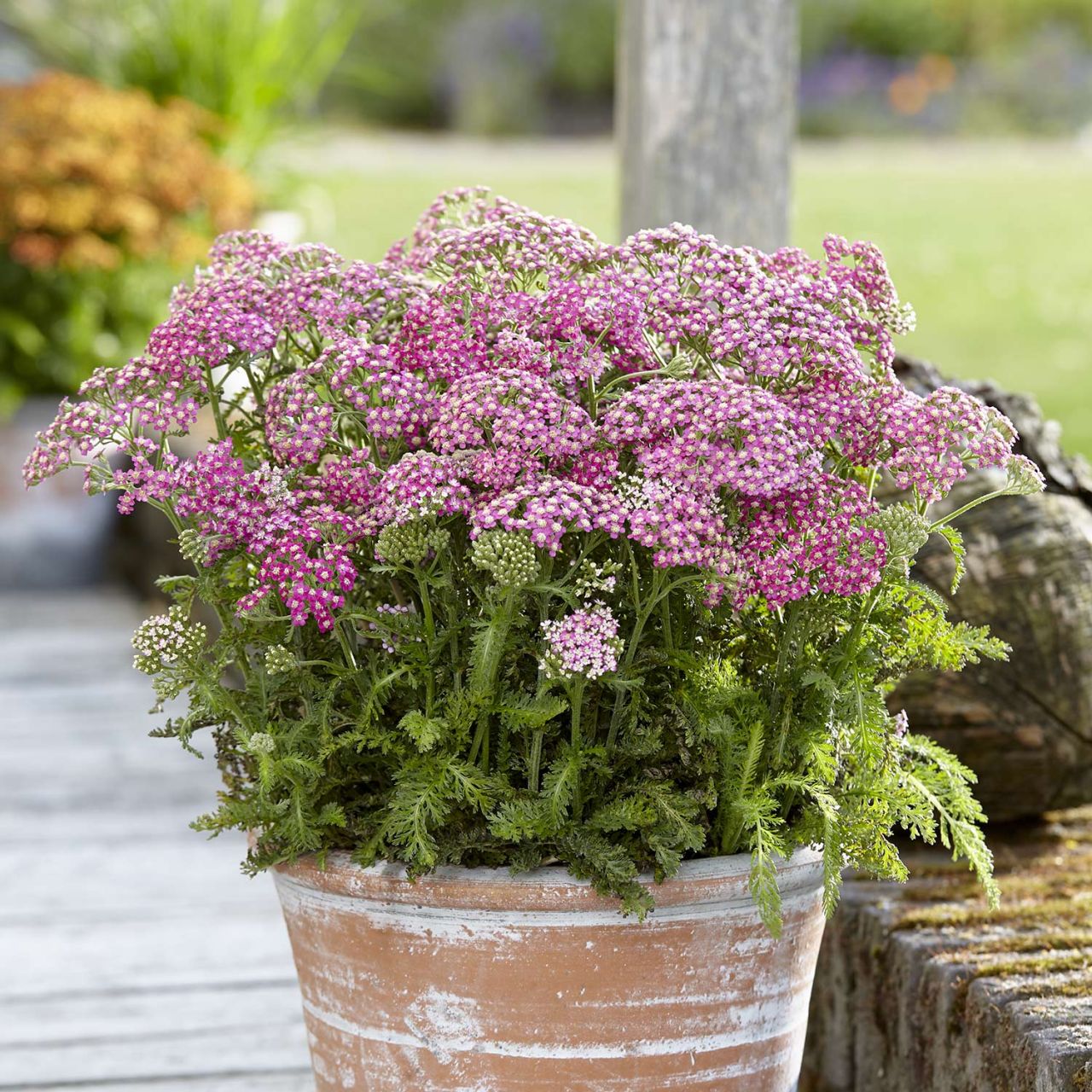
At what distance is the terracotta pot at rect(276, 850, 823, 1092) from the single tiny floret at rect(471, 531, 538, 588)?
0.29 m

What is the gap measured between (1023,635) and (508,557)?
1.01 m

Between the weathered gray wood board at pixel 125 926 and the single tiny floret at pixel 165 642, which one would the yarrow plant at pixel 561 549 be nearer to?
the single tiny floret at pixel 165 642

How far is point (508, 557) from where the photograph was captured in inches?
52.2

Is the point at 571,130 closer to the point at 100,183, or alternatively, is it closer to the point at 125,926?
the point at 100,183

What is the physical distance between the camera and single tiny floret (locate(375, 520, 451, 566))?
1382 millimetres

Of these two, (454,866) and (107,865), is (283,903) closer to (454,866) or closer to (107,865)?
(454,866)

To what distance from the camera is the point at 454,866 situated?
147 centimetres

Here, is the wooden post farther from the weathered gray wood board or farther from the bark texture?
the weathered gray wood board

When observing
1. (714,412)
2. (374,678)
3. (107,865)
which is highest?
(714,412)

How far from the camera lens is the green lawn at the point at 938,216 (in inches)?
271

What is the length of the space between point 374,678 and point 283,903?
30 cm

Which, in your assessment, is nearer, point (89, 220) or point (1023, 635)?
point (1023, 635)

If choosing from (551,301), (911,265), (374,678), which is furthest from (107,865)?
(911,265)

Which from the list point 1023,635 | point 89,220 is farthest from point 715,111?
point 89,220
